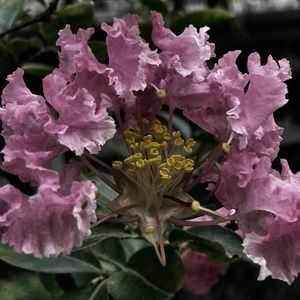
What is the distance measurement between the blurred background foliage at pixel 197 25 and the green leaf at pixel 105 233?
149 millimetres

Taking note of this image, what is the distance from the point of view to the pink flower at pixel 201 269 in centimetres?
116

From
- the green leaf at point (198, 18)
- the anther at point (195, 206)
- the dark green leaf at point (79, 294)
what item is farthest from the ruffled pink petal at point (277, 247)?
the green leaf at point (198, 18)

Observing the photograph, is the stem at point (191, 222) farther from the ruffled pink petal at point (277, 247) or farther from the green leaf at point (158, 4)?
the green leaf at point (158, 4)

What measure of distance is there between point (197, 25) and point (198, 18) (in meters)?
0.01

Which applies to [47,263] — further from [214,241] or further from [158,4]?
[158,4]

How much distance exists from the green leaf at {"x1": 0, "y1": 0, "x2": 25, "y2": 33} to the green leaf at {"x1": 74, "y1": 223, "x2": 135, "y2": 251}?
1.03ft

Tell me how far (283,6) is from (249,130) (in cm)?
193

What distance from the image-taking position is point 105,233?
85cm

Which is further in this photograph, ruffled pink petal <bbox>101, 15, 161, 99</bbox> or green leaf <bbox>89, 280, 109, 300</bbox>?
green leaf <bbox>89, 280, 109, 300</bbox>

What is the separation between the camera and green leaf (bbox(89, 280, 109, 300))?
0.90 meters

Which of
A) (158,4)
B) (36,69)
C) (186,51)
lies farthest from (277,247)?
(158,4)

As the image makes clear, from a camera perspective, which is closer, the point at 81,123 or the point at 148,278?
the point at 81,123

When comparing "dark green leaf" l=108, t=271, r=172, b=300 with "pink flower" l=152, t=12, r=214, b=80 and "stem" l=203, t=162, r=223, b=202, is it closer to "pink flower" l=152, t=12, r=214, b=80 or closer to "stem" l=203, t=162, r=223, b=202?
"stem" l=203, t=162, r=223, b=202

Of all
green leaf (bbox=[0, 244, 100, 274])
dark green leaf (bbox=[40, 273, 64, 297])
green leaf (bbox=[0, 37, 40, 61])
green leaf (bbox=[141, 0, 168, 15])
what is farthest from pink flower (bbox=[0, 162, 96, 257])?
green leaf (bbox=[141, 0, 168, 15])
